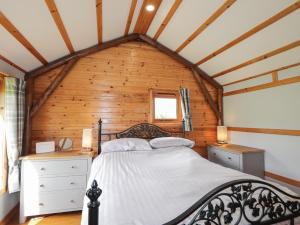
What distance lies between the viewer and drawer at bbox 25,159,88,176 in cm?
246

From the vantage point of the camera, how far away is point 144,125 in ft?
11.2

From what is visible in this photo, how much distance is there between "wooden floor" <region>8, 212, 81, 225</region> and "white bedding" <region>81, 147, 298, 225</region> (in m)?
0.95

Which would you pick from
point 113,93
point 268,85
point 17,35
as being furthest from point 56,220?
point 268,85

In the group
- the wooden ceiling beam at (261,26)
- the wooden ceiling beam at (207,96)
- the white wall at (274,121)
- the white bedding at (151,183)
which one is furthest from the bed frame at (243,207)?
the wooden ceiling beam at (207,96)

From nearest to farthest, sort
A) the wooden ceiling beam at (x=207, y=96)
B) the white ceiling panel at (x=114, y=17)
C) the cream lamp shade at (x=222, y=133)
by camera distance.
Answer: the white ceiling panel at (x=114, y=17) < the cream lamp shade at (x=222, y=133) < the wooden ceiling beam at (x=207, y=96)

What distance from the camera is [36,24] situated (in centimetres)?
190

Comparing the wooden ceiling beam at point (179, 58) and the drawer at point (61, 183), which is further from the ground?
the wooden ceiling beam at point (179, 58)

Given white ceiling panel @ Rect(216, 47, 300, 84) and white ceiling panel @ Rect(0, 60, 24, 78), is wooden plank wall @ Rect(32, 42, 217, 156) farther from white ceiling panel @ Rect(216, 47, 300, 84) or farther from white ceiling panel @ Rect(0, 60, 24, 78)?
white ceiling panel @ Rect(216, 47, 300, 84)

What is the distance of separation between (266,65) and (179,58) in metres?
1.56

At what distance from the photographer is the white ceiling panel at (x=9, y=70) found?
2.28 metres

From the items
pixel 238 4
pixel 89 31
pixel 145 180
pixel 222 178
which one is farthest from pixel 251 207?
pixel 89 31

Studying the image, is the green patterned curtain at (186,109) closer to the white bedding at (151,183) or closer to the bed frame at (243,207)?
the white bedding at (151,183)

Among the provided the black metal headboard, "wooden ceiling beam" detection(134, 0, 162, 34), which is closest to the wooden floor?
the black metal headboard

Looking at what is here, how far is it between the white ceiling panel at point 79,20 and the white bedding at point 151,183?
68.6 inches
